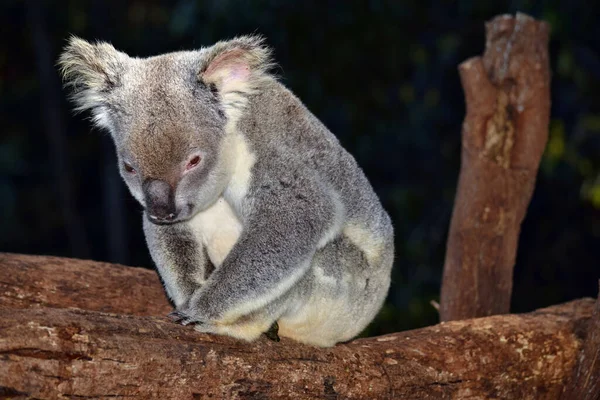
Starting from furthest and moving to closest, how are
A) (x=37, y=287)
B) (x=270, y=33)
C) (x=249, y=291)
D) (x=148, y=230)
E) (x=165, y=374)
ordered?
(x=270, y=33) → (x=37, y=287) → (x=148, y=230) → (x=249, y=291) → (x=165, y=374)

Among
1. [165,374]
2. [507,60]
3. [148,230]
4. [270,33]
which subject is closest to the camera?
[165,374]

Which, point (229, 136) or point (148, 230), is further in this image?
point (148, 230)

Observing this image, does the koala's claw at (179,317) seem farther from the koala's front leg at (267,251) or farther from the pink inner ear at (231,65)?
the pink inner ear at (231,65)

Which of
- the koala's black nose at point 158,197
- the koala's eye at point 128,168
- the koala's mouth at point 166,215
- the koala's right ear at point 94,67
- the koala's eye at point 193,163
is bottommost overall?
the koala's mouth at point 166,215

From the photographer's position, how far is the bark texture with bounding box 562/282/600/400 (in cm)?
383

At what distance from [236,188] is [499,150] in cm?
185

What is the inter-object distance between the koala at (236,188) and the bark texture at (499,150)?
1.07 metres

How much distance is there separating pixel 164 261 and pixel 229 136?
0.61 meters

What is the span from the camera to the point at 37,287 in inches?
159

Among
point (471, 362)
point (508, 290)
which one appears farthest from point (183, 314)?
point (508, 290)

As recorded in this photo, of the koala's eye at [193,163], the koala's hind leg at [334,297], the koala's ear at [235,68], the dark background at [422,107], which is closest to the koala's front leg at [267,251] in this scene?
the koala's hind leg at [334,297]

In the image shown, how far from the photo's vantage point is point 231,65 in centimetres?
335

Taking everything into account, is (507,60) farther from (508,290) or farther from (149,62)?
(149,62)

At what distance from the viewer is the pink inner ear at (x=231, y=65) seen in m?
3.30
